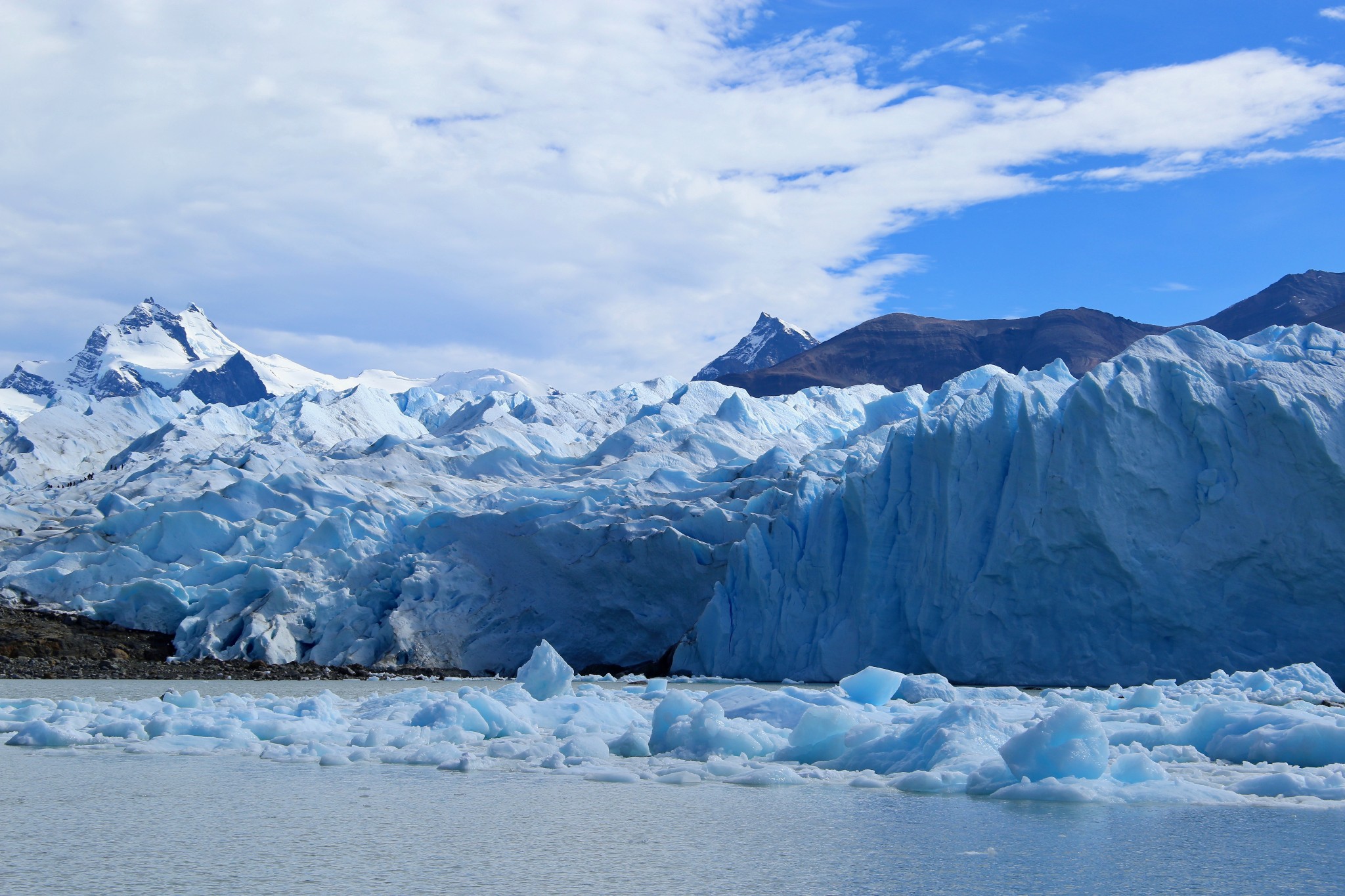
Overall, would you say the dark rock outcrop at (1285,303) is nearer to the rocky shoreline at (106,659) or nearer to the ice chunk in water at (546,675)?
the rocky shoreline at (106,659)

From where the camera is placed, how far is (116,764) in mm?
9414

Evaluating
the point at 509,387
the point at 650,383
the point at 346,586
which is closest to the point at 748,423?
the point at 346,586

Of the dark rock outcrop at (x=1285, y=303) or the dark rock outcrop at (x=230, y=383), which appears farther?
the dark rock outcrop at (x=230, y=383)

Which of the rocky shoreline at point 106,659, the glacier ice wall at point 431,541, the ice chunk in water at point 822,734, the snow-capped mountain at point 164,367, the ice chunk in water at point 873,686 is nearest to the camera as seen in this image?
the ice chunk in water at point 822,734

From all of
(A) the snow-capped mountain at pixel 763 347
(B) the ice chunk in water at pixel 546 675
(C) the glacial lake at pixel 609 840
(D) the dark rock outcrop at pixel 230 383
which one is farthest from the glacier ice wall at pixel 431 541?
(D) the dark rock outcrop at pixel 230 383

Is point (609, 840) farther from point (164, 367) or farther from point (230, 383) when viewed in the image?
point (164, 367)

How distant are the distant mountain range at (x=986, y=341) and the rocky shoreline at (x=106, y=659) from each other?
41.0 meters

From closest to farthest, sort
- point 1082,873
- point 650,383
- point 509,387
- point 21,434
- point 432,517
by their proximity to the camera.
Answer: point 1082,873 < point 432,517 < point 21,434 < point 650,383 < point 509,387

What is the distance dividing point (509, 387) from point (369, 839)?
77828mm

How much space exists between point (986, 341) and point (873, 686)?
193ft

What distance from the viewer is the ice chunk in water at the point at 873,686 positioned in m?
11.5

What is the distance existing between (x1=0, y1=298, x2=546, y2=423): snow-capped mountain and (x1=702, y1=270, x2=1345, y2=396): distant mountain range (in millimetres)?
32483

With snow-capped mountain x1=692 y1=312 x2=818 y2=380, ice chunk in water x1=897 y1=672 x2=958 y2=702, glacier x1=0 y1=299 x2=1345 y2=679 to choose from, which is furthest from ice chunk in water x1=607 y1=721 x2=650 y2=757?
snow-capped mountain x1=692 y1=312 x2=818 y2=380

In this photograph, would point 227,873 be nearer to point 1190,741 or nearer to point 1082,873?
point 1082,873
